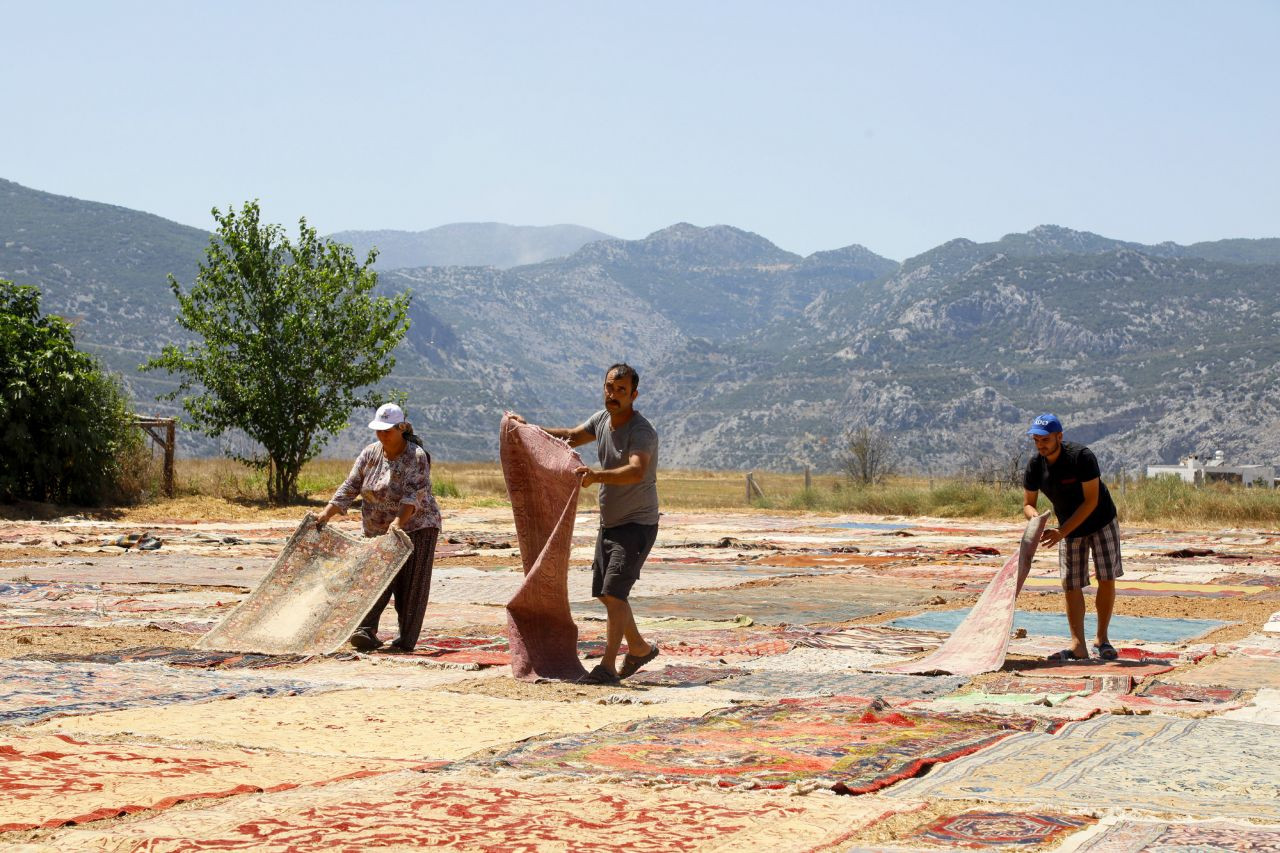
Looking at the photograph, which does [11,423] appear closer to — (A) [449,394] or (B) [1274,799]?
(B) [1274,799]

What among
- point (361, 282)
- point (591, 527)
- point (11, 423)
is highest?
point (361, 282)

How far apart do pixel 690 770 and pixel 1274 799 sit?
2.14 meters

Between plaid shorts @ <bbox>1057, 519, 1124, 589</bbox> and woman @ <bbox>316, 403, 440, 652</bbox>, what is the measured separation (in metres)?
4.26

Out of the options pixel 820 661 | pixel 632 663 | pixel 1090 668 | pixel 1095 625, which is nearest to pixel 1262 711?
pixel 1090 668

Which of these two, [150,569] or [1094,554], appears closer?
[1094,554]

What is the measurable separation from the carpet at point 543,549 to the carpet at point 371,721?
2.35 ft

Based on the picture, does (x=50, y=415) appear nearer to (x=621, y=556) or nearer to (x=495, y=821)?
(x=621, y=556)

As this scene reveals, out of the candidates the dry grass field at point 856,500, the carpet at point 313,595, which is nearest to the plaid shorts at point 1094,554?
the carpet at point 313,595

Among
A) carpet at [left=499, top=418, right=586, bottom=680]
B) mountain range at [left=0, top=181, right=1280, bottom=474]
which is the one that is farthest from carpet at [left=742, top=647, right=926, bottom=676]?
mountain range at [left=0, top=181, right=1280, bottom=474]

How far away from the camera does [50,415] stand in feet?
92.7

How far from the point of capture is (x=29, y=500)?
91.9 ft

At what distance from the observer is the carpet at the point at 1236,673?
8789mm

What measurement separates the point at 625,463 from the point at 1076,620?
3388 millimetres

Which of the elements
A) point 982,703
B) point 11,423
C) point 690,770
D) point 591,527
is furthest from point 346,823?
point 11,423
